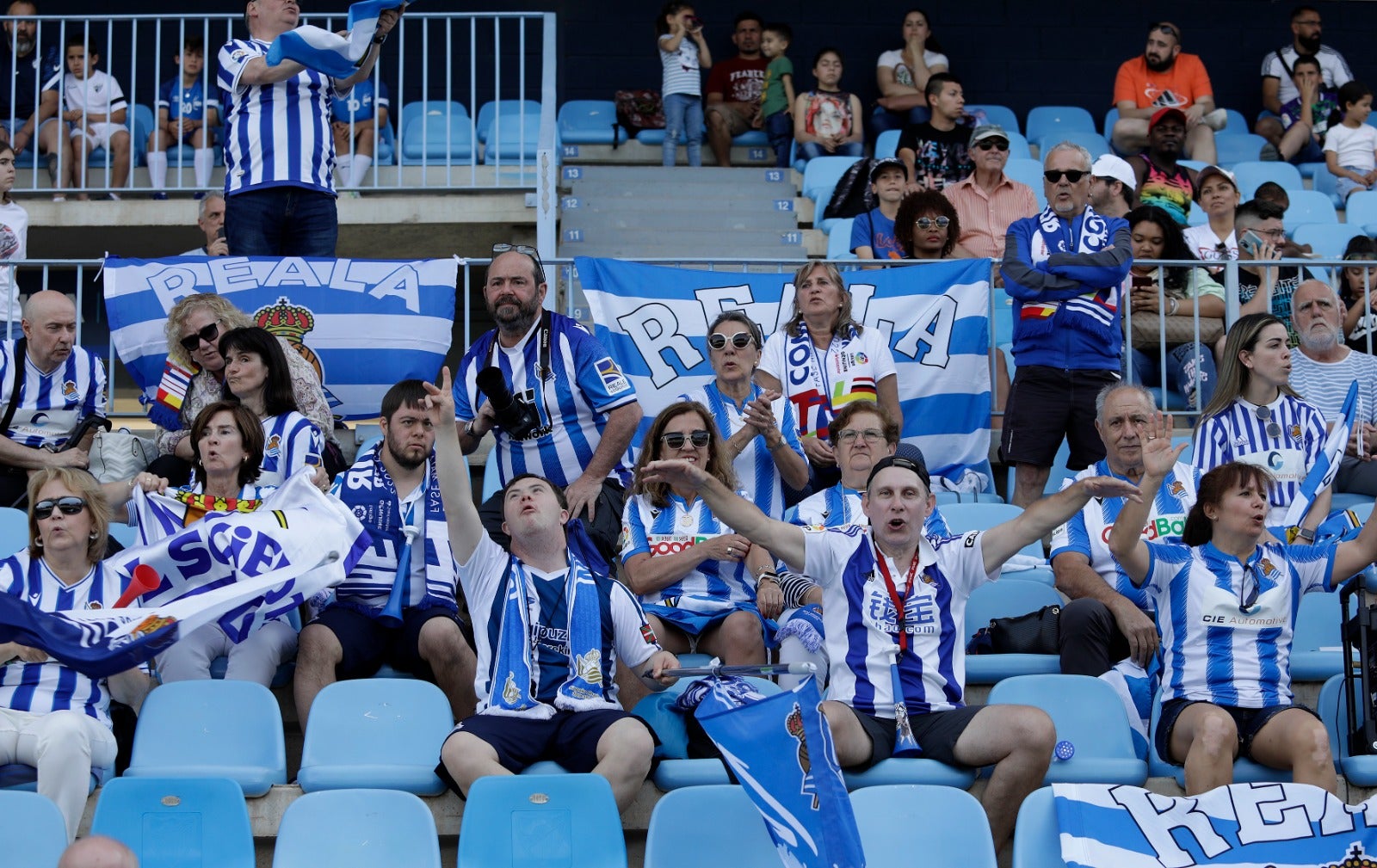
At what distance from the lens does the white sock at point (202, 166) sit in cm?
1023

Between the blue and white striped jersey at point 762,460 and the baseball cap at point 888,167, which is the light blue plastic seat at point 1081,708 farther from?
the baseball cap at point 888,167

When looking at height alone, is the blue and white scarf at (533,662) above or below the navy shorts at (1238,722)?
above

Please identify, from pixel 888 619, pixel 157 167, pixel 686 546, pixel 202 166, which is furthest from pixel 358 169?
pixel 888 619

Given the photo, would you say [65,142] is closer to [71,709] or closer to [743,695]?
[71,709]

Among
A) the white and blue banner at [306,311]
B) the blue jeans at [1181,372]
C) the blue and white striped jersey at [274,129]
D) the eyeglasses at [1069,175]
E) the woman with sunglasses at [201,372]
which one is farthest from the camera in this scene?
the blue jeans at [1181,372]

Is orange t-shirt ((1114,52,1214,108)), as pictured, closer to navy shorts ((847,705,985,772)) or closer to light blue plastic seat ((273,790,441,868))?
navy shorts ((847,705,985,772))

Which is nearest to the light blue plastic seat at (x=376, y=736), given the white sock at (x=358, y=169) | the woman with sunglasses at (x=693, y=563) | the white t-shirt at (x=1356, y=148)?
the woman with sunglasses at (x=693, y=563)

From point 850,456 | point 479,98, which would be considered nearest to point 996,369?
point 850,456

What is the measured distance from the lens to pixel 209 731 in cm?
493

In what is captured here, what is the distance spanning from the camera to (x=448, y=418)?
4.85 metres

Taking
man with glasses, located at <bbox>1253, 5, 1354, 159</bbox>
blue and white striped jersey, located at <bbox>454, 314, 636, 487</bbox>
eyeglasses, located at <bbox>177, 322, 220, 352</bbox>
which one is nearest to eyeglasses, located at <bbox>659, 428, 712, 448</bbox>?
blue and white striped jersey, located at <bbox>454, 314, 636, 487</bbox>

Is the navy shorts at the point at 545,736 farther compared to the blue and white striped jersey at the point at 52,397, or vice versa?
the blue and white striped jersey at the point at 52,397

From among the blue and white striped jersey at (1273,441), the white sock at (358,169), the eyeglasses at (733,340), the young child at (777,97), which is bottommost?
the blue and white striped jersey at (1273,441)

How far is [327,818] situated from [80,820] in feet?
2.38
